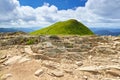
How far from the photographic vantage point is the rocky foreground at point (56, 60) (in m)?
12.8

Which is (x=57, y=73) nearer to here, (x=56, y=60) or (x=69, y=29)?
(x=56, y=60)

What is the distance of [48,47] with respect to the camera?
1658cm

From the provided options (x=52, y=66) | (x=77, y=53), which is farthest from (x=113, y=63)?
(x=52, y=66)

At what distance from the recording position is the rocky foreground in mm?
12805

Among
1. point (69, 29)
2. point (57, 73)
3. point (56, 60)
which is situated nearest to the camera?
point (57, 73)

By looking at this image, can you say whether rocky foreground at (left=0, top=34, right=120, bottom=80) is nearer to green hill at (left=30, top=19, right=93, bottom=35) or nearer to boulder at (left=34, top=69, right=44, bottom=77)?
boulder at (left=34, top=69, right=44, bottom=77)

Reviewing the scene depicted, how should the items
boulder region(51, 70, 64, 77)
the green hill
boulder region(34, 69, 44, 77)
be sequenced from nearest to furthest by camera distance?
boulder region(51, 70, 64, 77) < boulder region(34, 69, 44, 77) < the green hill

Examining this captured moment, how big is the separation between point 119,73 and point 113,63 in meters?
1.73

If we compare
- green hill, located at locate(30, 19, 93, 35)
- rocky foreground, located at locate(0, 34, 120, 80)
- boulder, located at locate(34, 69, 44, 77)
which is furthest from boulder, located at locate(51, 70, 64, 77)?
green hill, located at locate(30, 19, 93, 35)

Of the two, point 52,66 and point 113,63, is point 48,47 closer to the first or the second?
point 52,66

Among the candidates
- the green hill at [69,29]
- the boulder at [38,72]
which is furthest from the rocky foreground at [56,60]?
the green hill at [69,29]

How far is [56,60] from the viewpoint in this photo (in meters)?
14.7

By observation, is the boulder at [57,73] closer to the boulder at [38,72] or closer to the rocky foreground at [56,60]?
the rocky foreground at [56,60]

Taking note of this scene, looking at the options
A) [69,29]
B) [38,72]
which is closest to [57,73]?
[38,72]
